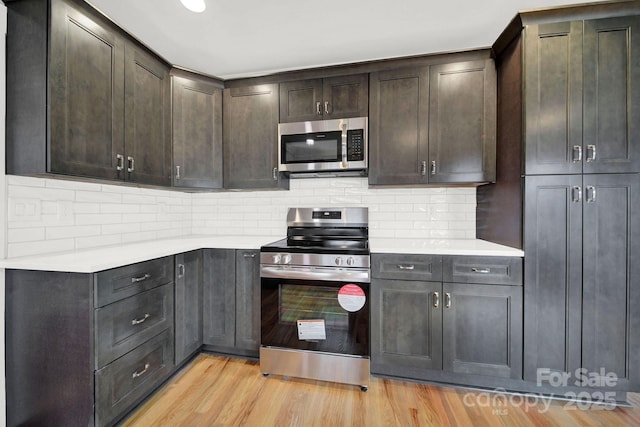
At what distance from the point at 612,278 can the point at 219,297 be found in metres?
2.65

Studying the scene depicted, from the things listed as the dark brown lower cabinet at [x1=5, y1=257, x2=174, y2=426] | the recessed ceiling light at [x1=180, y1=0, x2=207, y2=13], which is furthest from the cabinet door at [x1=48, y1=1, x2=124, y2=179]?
the dark brown lower cabinet at [x1=5, y1=257, x2=174, y2=426]

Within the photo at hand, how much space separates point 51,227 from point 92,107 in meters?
0.78

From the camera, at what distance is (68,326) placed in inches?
53.4

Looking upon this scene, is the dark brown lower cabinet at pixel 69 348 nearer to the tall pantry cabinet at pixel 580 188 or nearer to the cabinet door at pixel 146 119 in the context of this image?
the cabinet door at pixel 146 119

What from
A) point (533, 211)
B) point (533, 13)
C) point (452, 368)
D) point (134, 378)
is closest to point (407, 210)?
point (533, 211)

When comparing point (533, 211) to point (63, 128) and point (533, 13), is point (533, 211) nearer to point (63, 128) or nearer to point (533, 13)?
point (533, 13)

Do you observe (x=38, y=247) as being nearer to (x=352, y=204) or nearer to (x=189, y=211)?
(x=189, y=211)

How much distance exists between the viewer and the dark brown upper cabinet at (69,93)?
56.1 inches

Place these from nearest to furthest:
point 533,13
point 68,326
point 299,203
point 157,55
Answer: point 68,326 → point 533,13 → point 157,55 → point 299,203

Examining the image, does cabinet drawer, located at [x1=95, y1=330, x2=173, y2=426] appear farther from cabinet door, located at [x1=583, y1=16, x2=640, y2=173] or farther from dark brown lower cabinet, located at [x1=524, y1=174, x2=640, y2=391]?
Answer: cabinet door, located at [x1=583, y1=16, x2=640, y2=173]

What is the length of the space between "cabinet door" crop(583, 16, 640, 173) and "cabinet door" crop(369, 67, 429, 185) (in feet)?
3.10

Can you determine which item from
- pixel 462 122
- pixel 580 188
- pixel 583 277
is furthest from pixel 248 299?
pixel 580 188

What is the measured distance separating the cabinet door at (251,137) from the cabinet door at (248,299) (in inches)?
27.6

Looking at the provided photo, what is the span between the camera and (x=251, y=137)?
2463 millimetres
